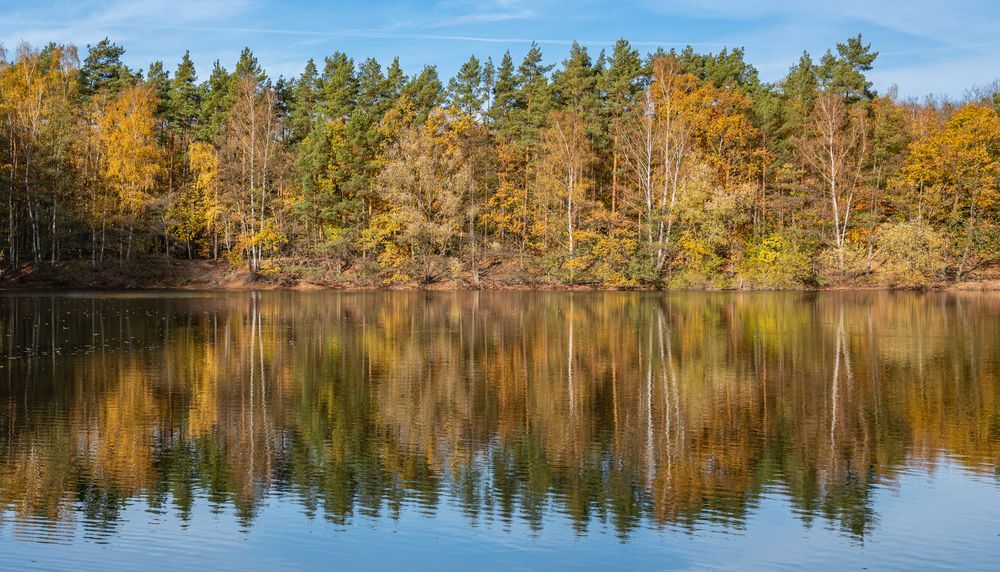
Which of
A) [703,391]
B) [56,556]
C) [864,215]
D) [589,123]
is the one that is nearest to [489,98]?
[589,123]

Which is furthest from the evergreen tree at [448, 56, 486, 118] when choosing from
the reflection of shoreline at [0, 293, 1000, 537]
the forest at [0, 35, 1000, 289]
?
the reflection of shoreline at [0, 293, 1000, 537]

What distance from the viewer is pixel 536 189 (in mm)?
69375

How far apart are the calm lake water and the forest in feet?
122

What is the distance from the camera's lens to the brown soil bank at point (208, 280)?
6481cm

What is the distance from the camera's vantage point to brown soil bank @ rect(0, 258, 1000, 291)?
213ft

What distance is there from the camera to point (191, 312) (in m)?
43.3

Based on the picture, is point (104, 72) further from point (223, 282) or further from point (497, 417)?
point (497, 417)

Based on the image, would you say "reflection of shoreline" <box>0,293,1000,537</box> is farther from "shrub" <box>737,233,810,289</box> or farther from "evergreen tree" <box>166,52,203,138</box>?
"evergreen tree" <box>166,52,203,138</box>

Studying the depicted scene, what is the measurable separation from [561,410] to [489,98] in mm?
69804

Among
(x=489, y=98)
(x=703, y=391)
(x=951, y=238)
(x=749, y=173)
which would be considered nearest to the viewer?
(x=703, y=391)

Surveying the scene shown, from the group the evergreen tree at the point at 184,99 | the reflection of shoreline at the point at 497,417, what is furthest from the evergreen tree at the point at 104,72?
the reflection of shoreline at the point at 497,417

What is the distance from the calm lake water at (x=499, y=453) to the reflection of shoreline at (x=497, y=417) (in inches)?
2.9

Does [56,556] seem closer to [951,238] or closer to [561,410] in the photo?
[561,410]

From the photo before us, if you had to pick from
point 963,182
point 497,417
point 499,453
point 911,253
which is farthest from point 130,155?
point 963,182
